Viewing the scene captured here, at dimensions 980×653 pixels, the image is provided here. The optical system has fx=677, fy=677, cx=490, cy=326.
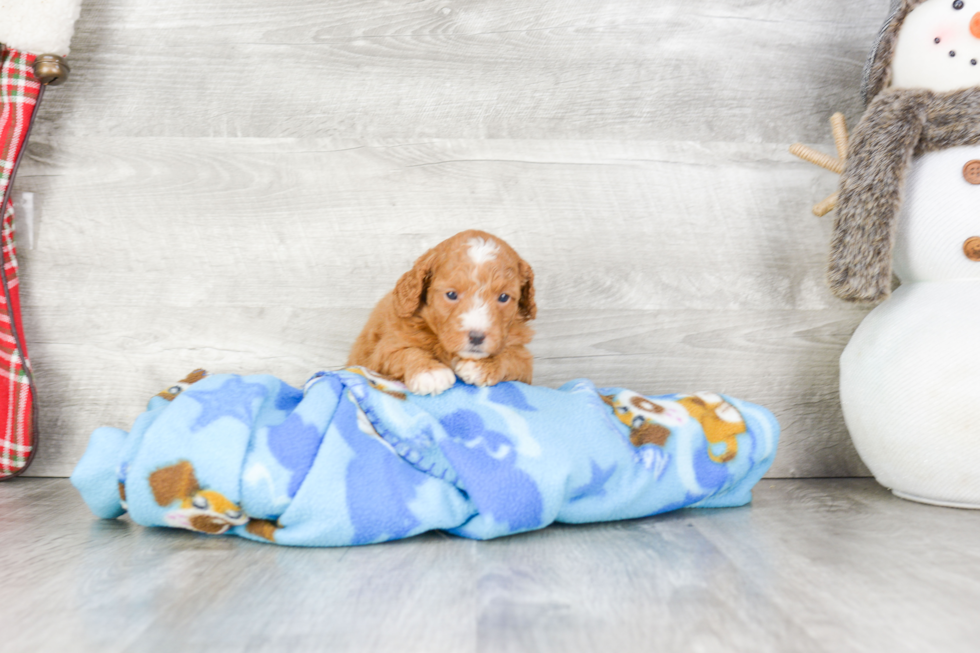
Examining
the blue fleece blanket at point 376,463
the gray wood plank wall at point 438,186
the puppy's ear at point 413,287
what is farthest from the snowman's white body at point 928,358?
the puppy's ear at point 413,287

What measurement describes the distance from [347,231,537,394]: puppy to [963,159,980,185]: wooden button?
3.31ft

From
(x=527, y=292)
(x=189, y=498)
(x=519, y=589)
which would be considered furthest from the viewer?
(x=527, y=292)

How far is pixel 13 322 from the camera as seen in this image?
167 centimetres

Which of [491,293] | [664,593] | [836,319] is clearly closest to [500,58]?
[491,293]

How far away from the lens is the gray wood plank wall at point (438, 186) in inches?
71.0

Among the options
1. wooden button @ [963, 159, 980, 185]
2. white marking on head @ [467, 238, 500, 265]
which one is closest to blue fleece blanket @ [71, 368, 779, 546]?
white marking on head @ [467, 238, 500, 265]

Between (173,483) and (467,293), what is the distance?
64cm

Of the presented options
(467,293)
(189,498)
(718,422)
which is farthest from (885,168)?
(189,498)

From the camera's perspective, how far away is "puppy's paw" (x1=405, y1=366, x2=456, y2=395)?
1.37 meters

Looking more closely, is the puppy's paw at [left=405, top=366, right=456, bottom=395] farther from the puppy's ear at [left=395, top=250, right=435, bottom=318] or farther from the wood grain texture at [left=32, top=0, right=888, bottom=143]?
the wood grain texture at [left=32, top=0, right=888, bottom=143]

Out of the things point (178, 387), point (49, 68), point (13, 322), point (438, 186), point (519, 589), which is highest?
point (49, 68)

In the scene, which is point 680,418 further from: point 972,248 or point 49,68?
point 49,68

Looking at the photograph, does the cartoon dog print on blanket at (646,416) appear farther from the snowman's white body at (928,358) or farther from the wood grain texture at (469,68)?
the wood grain texture at (469,68)

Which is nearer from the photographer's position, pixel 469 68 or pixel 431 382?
pixel 431 382
